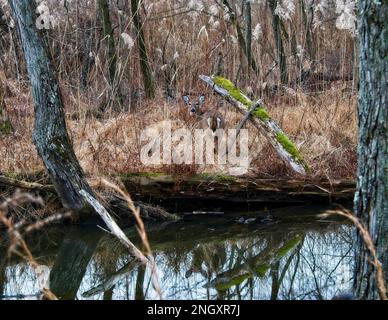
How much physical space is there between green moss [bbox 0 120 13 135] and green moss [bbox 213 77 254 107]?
219 cm

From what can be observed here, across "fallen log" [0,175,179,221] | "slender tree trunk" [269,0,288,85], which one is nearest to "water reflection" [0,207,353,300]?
"fallen log" [0,175,179,221]

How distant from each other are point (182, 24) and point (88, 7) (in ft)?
5.44

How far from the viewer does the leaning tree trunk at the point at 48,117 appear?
5113 mm

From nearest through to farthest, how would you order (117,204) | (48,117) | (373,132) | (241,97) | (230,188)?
(373,132)
(48,117)
(117,204)
(230,188)
(241,97)

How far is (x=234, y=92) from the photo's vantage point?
6363mm

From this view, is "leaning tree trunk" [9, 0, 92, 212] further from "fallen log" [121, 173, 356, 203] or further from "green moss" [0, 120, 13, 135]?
"green moss" [0, 120, 13, 135]

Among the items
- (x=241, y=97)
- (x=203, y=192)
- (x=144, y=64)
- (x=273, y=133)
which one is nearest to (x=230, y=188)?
(x=203, y=192)

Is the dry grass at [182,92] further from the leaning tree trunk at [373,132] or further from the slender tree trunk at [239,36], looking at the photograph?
the leaning tree trunk at [373,132]

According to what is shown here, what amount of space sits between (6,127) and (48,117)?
1597 mm

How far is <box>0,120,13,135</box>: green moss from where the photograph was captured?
674 cm

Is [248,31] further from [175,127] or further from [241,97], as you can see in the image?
[241,97]

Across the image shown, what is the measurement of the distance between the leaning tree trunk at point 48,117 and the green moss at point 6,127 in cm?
137

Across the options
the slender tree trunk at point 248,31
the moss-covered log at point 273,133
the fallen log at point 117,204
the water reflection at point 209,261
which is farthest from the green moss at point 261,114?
the slender tree trunk at point 248,31
